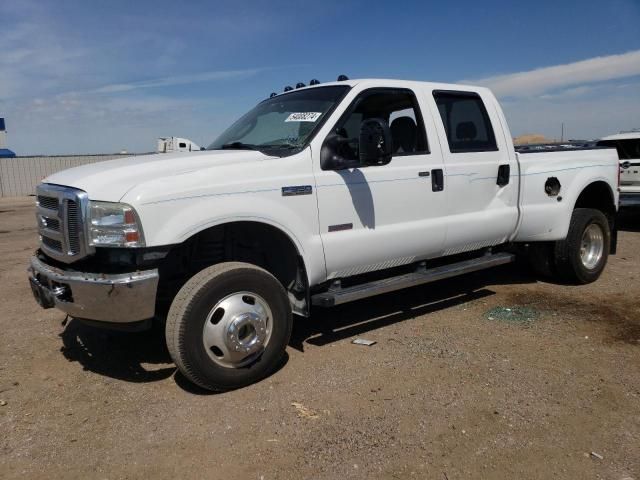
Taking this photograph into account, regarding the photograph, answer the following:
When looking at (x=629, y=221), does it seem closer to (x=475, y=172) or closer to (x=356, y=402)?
(x=475, y=172)

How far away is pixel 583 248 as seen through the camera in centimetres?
656

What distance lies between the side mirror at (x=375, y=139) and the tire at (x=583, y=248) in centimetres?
307

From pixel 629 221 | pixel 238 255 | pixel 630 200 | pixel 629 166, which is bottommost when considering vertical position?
pixel 629 221

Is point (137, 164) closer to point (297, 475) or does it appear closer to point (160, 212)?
point (160, 212)

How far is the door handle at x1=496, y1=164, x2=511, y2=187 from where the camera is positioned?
5422mm

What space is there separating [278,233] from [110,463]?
183 cm

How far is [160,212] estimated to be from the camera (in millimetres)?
3414

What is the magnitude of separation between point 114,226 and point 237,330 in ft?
3.40

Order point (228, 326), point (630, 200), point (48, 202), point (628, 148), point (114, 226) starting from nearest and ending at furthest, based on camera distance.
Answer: point (114, 226), point (228, 326), point (48, 202), point (630, 200), point (628, 148)

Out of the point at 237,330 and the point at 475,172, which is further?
the point at 475,172

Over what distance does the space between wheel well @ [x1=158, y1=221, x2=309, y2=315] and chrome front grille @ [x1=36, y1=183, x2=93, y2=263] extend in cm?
66

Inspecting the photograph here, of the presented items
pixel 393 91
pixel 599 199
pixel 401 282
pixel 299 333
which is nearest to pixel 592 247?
pixel 599 199

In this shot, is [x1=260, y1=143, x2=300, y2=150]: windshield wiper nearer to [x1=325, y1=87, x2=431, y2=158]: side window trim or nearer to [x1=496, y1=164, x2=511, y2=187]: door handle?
[x1=325, y1=87, x2=431, y2=158]: side window trim

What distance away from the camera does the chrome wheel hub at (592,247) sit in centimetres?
650
